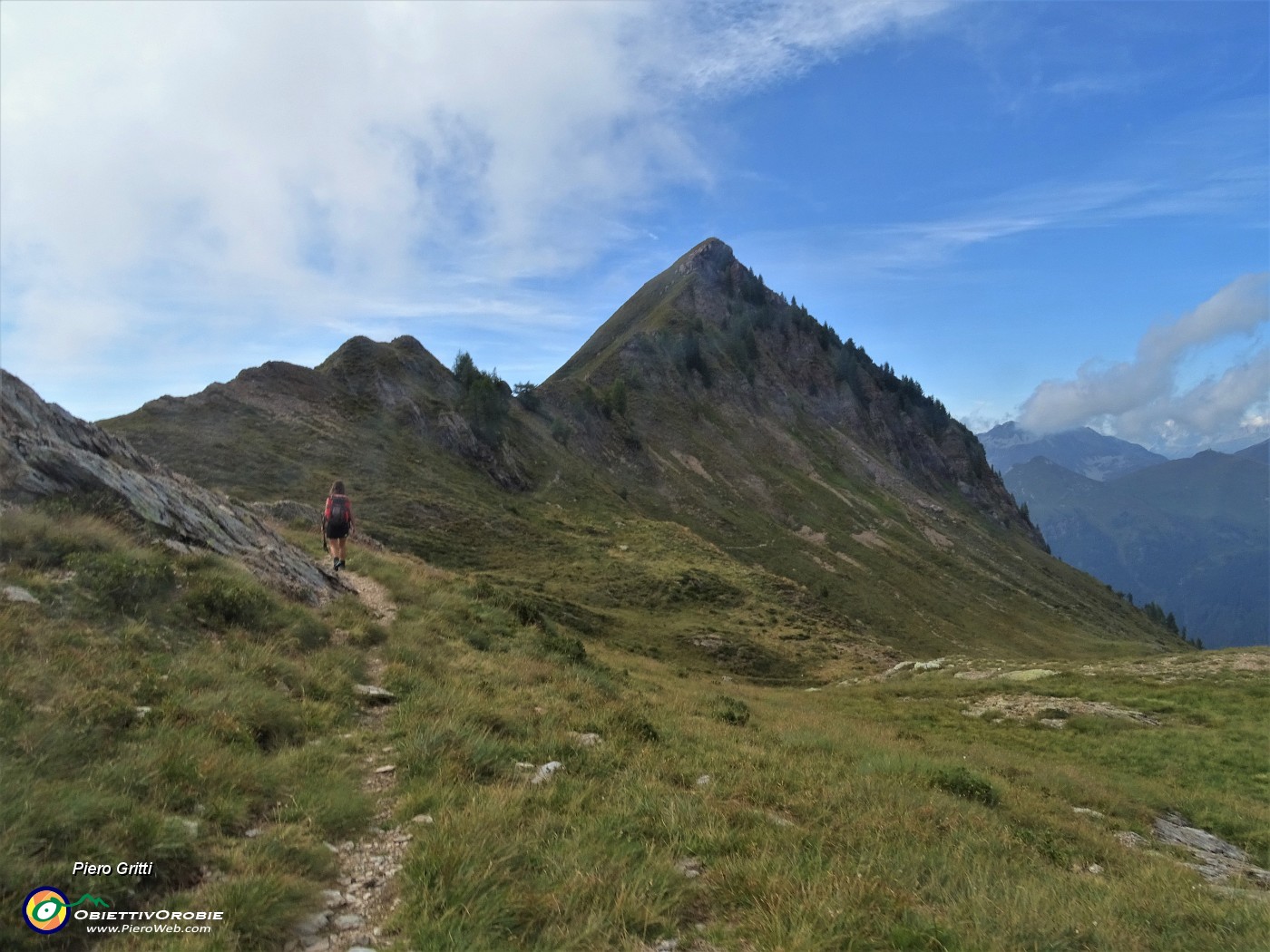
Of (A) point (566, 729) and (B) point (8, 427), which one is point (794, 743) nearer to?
(A) point (566, 729)

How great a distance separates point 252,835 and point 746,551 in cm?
7882

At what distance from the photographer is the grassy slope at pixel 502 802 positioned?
16.4 feet

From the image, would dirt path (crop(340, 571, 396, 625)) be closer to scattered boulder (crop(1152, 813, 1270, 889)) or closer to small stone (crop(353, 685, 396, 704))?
small stone (crop(353, 685, 396, 704))

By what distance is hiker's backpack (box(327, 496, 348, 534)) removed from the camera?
63.9 ft

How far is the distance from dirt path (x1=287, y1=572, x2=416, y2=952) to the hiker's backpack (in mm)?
12061

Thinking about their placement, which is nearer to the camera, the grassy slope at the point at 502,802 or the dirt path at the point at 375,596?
the grassy slope at the point at 502,802

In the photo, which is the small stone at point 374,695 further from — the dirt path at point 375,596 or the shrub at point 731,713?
the shrub at point 731,713

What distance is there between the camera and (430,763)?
302 inches

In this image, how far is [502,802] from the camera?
6.57 meters

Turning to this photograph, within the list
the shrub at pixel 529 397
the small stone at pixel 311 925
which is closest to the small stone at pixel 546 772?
the small stone at pixel 311 925

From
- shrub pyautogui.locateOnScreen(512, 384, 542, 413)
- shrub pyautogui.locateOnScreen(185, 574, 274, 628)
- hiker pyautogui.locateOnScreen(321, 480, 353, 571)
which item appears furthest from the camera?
shrub pyautogui.locateOnScreen(512, 384, 542, 413)

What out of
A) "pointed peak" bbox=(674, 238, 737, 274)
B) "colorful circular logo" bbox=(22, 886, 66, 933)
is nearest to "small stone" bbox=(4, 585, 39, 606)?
"colorful circular logo" bbox=(22, 886, 66, 933)

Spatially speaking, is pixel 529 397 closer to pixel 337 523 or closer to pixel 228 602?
pixel 337 523

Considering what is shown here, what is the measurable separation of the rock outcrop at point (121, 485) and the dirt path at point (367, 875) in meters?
7.58
